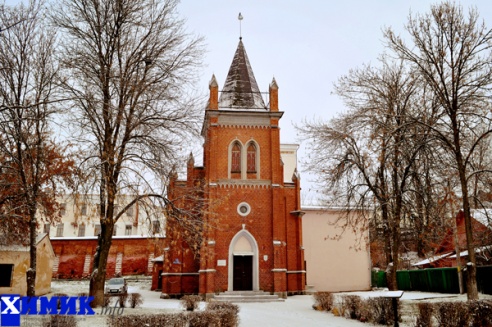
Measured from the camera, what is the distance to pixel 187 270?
2755 cm

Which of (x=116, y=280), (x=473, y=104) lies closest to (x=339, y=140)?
(x=473, y=104)

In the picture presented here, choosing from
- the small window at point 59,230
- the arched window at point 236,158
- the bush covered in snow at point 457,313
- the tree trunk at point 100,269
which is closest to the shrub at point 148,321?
the tree trunk at point 100,269

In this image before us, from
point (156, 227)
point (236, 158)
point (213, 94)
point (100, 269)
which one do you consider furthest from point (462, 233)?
point (100, 269)

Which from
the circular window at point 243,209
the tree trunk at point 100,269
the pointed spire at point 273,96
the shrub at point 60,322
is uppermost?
the pointed spire at point 273,96

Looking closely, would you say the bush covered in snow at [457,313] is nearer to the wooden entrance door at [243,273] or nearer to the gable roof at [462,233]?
the gable roof at [462,233]

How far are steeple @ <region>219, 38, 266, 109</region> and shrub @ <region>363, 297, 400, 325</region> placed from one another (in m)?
17.2

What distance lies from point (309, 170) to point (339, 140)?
2085 mm

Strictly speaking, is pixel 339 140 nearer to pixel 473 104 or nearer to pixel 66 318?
pixel 473 104

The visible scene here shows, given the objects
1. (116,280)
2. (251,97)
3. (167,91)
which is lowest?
(116,280)

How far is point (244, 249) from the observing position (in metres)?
26.9

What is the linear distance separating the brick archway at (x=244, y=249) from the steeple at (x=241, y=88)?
8.46m

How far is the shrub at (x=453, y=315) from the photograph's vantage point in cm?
1190

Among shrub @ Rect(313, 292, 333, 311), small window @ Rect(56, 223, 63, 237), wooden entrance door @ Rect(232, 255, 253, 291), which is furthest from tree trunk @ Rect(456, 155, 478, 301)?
small window @ Rect(56, 223, 63, 237)

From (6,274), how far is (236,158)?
53.8ft
